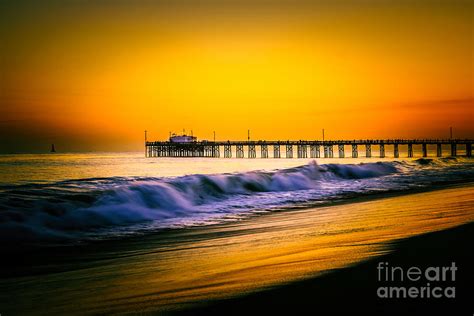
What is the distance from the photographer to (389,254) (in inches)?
140

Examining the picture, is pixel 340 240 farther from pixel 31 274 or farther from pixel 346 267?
pixel 31 274

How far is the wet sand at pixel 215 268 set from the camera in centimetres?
275

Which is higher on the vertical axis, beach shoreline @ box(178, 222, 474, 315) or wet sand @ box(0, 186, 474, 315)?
beach shoreline @ box(178, 222, 474, 315)

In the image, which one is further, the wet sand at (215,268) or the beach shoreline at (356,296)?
the wet sand at (215,268)

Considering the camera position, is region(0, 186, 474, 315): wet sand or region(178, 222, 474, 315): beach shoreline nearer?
region(178, 222, 474, 315): beach shoreline

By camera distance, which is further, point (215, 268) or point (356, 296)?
point (215, 268)

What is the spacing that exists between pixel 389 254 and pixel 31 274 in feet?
11.7

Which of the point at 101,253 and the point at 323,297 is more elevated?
the point at 323,297

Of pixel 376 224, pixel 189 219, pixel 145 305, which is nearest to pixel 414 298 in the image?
pixel 145 305

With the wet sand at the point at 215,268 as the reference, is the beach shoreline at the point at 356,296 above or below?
above

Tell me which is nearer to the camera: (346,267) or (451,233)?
(346,267)

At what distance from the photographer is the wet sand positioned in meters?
2.75

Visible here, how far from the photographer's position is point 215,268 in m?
3.84

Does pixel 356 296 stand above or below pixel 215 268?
above
